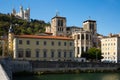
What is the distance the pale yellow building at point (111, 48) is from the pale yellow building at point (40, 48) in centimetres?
2897

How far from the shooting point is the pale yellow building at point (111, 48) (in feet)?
289

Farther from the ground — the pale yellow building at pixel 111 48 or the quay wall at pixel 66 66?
the pale yellow building at pixel 111 48

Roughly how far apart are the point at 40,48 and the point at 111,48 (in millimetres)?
38204

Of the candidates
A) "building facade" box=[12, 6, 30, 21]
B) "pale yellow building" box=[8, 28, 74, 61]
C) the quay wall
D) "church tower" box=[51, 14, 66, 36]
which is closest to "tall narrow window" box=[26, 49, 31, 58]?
"pale yellow building" box=[8, 28, 74, 61]

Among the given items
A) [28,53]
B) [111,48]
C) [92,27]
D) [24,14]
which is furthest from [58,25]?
[24,14]

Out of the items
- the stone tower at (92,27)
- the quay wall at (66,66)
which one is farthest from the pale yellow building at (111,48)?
the quay wall at (66,66)

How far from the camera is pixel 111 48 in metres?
90.4

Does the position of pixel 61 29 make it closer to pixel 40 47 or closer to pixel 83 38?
pixel 83 38

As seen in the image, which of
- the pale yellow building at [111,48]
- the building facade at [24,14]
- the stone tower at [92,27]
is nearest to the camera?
the pale yellow building at [111,48]

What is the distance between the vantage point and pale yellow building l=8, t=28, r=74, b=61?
56.8 m

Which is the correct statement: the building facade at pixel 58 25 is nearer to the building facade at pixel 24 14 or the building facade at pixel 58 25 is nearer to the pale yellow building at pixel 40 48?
the pale yellow building at pixel 40 48

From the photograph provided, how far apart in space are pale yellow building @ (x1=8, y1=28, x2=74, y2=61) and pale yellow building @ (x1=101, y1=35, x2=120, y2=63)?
95.0 feet

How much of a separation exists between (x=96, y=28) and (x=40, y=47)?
5055cm

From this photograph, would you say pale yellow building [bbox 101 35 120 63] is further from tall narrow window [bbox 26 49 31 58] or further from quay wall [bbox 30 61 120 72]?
tall narrow window [bbox 26 49 31 58]
